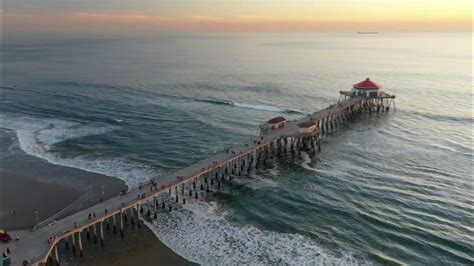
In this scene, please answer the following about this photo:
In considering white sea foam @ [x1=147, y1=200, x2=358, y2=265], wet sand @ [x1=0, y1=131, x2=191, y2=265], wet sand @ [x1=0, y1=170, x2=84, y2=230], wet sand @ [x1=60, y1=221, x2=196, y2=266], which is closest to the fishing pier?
wet sand @ [x1=60, y1=221, x2=196, y2=266]

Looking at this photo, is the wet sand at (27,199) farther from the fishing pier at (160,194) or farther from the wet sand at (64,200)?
the fishing pier at (160,194)

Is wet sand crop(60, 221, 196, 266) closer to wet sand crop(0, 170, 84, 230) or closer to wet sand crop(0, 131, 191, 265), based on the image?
wet sand crop(0, 131, 191, 265)

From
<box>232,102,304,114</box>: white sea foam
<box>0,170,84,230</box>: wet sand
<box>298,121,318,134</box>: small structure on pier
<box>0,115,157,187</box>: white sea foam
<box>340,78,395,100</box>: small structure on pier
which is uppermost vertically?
<box>340,78,395,100</box>: small structure on pier

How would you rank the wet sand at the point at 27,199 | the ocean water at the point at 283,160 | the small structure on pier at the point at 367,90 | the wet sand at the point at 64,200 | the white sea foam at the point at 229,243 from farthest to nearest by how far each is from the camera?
1. the small structure on pier at the point at 367,90
2. the wet sand at the point at 27,199
3. the ocean water at the point at 283,160
4. the white sea foam at the point at 229,243
5. the wet sand at the point at 64,200

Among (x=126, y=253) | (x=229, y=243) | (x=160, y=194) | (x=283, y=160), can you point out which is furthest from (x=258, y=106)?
(x=126, y=253)

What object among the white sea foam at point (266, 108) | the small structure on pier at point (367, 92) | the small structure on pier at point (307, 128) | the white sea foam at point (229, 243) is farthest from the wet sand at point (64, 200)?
the small structure on pier at point (367, 92)

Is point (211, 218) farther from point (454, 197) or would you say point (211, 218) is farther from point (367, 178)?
point (454, 197)

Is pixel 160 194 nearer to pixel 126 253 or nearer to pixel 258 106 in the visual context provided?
pixel 126 253
